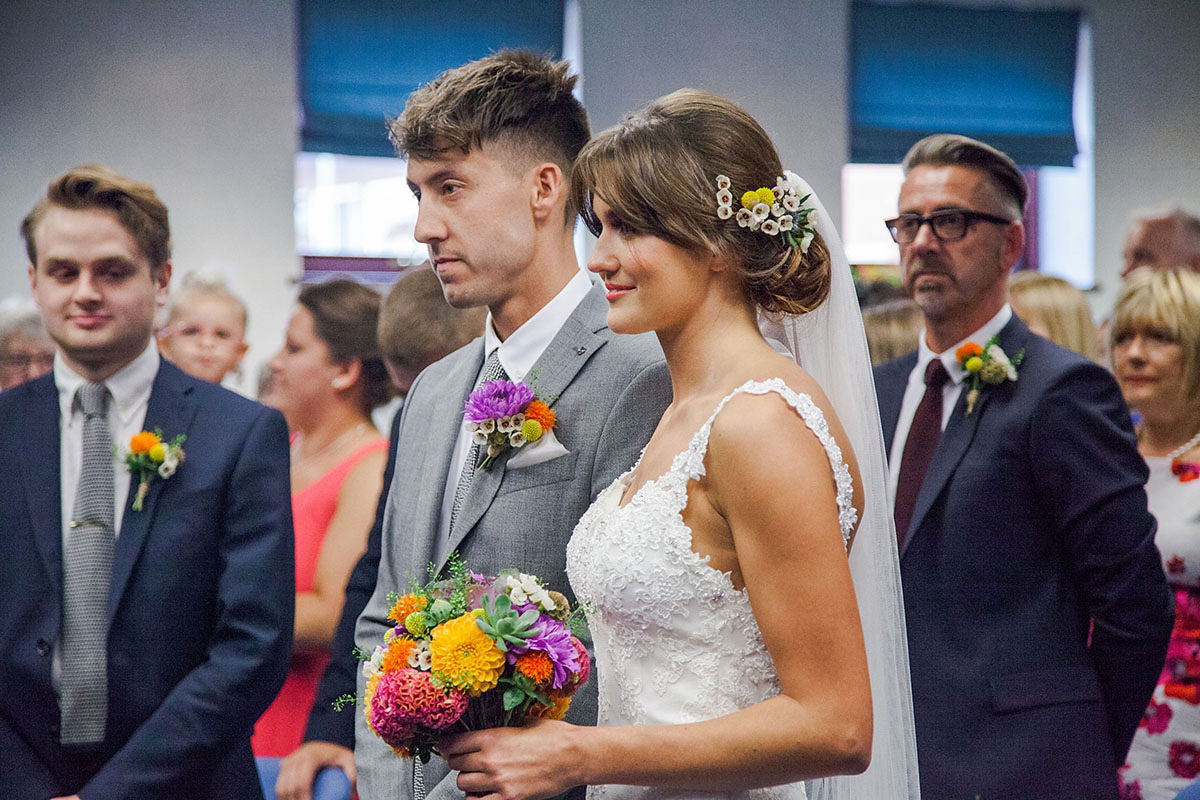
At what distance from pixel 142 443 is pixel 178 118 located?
222 inches

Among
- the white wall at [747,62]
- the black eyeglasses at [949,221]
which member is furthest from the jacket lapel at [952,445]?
the white wall at [747,62]

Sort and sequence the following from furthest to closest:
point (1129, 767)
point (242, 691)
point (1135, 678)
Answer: point (1129, 767) < point (1135, 678) < point (242, 691)

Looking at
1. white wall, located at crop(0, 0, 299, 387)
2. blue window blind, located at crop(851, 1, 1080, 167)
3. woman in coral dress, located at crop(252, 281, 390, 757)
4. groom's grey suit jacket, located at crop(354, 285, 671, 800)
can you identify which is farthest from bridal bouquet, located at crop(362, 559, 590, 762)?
blue window blind, located at crop(851, 1, 1080, 167)

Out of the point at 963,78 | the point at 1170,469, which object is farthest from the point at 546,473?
the point at 963,78

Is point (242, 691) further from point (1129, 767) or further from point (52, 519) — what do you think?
point (1129, 767)

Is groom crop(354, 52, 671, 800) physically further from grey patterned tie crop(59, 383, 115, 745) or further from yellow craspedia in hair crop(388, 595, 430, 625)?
grey patterned tie crop(59, 383, 115, 745)

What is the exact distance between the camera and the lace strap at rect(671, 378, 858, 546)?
5.29ft

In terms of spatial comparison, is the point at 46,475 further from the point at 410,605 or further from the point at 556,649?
the point at 556,649

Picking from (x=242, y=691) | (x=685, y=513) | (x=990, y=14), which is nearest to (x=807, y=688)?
(x=685, y=513)

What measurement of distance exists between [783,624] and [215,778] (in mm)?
1420

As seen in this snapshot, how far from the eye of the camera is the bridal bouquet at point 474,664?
1519 millimetres

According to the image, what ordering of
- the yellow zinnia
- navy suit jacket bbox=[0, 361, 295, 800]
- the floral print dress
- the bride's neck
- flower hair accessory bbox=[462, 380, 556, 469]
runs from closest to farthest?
1. the yellow zinnia
2. the bride's neck
3. flower hair accessory bbox=[462, 380, 556, 469]
4. navy suit jacket bbox=[0, 361, 295, 800]
5. the floral print dress

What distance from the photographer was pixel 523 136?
7.30 feet

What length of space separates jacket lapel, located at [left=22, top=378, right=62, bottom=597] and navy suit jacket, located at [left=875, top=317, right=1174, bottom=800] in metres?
1.76
